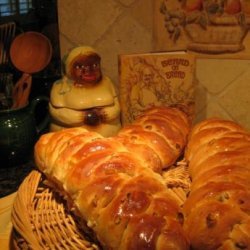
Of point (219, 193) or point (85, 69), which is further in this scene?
point (85, 69)

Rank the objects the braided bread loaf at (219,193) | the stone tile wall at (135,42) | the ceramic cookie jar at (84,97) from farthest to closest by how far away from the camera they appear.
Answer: the stone tile wall at (135,42), the ceramic cookie jar at (84,97), the braided bread loaf at (219,193)

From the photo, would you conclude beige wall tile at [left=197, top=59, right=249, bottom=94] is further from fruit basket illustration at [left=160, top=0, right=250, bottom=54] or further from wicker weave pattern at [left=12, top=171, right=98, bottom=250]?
wicker weave pattern at [left=12, top=171, right=98, bottom=250]

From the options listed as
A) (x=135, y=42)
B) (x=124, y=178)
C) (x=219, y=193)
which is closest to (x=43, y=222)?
(x=124, y=178)

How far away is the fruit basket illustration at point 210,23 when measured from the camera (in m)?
1.01

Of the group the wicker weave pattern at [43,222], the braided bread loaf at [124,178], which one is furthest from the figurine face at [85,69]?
the wicker weave pattern at [43,222]

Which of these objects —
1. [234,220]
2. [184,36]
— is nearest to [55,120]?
[184,36]

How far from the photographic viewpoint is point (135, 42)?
113 cm

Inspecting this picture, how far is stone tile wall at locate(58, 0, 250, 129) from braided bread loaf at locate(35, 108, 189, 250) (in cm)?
21

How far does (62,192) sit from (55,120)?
282mm

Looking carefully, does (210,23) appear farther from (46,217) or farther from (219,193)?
(46,217)

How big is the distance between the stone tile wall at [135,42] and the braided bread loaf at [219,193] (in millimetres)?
252

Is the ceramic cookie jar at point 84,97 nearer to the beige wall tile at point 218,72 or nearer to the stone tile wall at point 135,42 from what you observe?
the stone tile wall at point 135,42

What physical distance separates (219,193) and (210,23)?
1.79ft

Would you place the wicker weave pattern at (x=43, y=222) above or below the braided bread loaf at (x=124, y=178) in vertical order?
below
